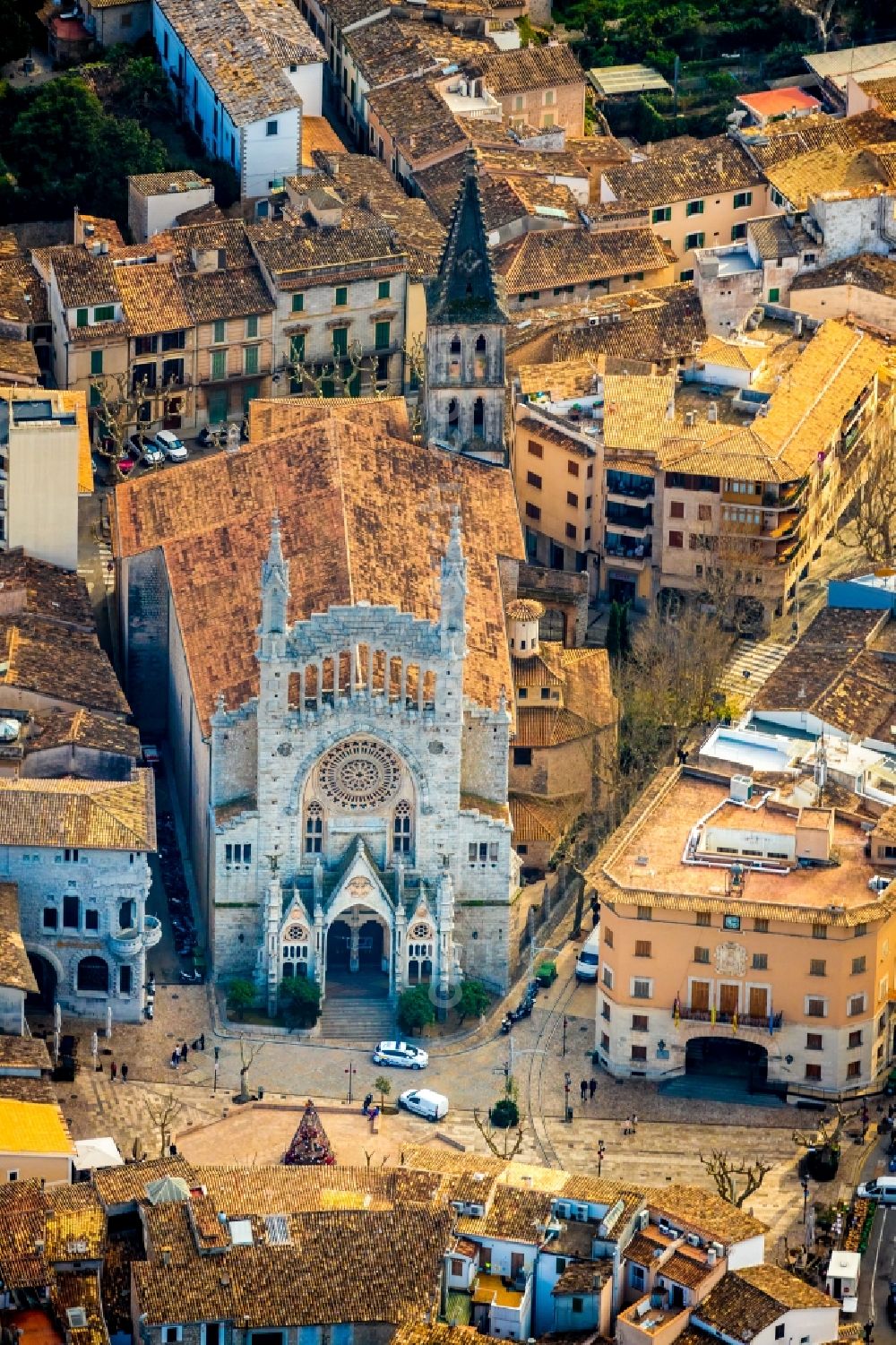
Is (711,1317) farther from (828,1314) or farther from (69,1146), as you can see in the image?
(69,1146)

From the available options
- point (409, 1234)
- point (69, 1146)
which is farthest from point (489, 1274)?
point (69, 1146)

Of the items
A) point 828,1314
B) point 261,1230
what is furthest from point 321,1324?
point 828,1314

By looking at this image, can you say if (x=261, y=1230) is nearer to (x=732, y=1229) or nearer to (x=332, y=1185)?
(x=332, y=1185)

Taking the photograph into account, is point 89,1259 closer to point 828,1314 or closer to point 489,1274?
point 489,1274

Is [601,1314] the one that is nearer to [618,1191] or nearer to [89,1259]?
[618,1191]

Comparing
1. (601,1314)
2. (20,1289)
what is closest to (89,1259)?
(20,1289)
